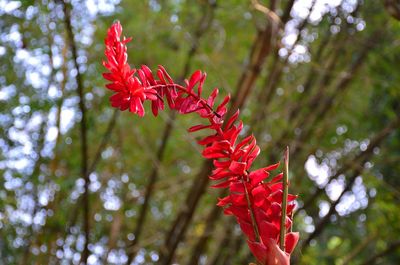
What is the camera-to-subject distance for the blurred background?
5.64 ft

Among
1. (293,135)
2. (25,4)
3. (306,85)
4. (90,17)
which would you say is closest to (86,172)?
(25,4)

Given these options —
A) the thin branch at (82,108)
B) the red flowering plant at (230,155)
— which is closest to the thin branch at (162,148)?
the thin branch at (82,108)

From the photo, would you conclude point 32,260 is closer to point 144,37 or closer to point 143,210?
point 143,210

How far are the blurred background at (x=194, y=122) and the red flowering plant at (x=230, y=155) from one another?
1.05 metres

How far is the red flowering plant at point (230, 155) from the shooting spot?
1.56ft

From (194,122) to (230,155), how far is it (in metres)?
1.91

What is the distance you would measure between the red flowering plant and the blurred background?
1055 millimetres

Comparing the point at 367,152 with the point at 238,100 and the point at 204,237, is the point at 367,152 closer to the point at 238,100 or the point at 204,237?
the point at 238,100

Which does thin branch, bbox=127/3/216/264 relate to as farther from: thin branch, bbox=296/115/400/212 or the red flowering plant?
the red flowering plant

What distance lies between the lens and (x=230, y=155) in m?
0.50

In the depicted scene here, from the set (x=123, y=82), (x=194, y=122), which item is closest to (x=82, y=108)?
(x=123, y=82)

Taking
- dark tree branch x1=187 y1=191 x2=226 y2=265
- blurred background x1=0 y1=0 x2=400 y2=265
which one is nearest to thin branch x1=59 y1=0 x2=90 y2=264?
blurred background x1=0 y1=0 x2=400 y2=265

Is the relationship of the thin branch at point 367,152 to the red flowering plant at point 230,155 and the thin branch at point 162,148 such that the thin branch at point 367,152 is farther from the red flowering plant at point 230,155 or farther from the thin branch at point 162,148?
the red flowering plant at point 230,155

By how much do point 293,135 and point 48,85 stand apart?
2.85ft
